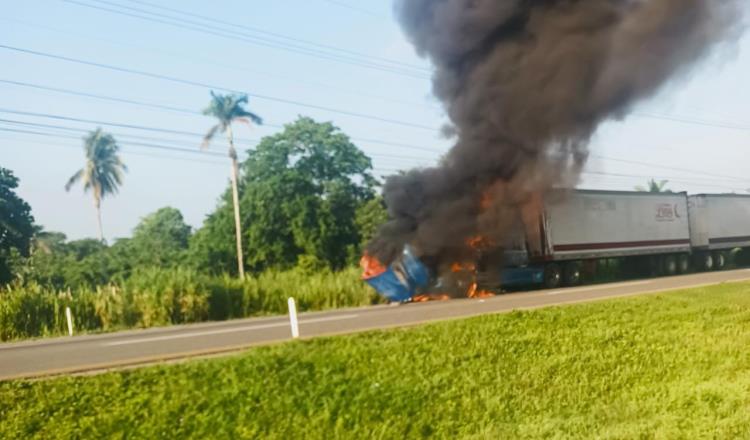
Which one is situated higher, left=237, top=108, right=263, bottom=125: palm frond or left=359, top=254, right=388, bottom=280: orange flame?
left=237, top=108, right=263, bottom=125: palm frond

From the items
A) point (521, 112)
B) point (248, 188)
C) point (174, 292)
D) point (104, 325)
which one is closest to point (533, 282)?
point (521, 112)

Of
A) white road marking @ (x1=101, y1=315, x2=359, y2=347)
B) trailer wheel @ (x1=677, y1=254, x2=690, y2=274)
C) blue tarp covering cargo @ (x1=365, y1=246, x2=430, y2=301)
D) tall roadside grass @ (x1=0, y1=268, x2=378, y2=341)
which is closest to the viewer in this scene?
white road marking @ (x1=101, y1=315, x2=359, y2=347)

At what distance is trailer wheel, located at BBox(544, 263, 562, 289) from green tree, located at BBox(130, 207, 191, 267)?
85.5 feet

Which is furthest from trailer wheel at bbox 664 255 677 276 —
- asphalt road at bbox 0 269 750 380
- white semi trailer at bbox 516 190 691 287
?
asphalt road at bbox 0 269 750 380

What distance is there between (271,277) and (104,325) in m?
6.09

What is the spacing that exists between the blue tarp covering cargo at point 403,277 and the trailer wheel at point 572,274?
23.6 ft

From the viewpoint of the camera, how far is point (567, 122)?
66.9 ft

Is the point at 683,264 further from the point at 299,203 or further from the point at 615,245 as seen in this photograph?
the point at 299,203

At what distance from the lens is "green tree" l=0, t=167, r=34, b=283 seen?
150ft

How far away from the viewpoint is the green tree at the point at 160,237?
50031 mm

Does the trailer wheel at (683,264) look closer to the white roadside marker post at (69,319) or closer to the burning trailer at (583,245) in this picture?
the burning trailer at (583,245)

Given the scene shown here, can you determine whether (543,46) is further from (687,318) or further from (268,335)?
(268,335)

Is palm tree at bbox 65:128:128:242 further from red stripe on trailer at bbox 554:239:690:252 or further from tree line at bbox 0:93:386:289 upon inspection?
Answer: red stripe on trailer at bbox 554:239:690:252

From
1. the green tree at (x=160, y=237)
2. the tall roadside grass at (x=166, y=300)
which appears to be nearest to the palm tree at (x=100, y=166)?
the green tree at (x=160, y=237)
